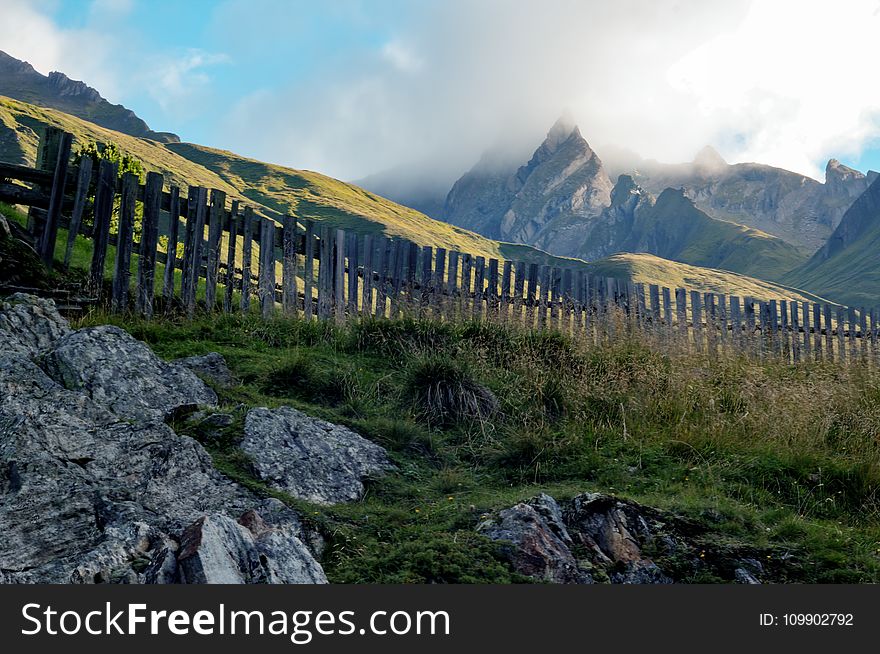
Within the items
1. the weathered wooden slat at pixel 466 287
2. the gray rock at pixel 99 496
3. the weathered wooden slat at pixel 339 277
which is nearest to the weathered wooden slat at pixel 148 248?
the weathered wooden slat at pixel 339 277

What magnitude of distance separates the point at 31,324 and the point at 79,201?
11.2 ft

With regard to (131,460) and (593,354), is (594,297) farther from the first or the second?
(131,460)

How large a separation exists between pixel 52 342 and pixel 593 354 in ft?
18.5

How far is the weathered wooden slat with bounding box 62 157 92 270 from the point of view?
8625mm

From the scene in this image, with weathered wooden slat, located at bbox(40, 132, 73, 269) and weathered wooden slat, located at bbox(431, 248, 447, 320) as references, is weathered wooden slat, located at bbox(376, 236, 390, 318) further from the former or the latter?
weathered wooden slat, located at bbox(40, 132, 73, 269)

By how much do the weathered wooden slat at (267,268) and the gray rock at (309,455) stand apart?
3.98 metres

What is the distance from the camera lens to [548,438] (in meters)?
6.19

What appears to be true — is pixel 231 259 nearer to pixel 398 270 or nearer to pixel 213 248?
pixel 213 248

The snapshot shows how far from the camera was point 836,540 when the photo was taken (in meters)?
4.50

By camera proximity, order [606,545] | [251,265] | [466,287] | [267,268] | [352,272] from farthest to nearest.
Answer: [466,287] < [352,272] < [251,265] < [267,268] < [606,545]

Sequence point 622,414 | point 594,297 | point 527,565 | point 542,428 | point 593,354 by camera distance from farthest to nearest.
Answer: point 594,297 → point 593,354 → point 622,414 → point 542,428 → point 527,565

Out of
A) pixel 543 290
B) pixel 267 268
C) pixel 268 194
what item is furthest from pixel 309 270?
pixel 268 194

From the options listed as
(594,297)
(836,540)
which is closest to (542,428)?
(836,540)

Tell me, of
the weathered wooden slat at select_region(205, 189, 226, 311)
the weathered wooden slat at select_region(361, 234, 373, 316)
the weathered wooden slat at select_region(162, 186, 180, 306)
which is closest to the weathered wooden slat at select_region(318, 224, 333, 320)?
the weathered wooden slat at select_region(361, 234, 373, 316)
